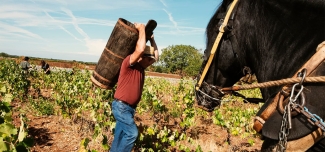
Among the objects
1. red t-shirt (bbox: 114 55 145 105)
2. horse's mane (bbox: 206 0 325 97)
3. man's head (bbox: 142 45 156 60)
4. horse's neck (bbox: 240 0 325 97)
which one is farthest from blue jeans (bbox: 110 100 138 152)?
horse's neck (bbox: 240 0 325 97)

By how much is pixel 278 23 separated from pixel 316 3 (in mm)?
297

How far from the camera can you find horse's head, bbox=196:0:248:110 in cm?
230

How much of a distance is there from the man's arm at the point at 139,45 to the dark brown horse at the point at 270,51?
96cm

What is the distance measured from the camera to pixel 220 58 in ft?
8.07

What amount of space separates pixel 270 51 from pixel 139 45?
1.83 meters

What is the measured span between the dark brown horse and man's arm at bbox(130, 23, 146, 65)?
0.96 m

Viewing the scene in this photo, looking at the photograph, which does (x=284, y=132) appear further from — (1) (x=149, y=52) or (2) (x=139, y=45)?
(1) (x=149, y=52)

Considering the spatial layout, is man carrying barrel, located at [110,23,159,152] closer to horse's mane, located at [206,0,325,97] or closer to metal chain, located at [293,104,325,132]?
horse's mane, located at [206,0,325,97]

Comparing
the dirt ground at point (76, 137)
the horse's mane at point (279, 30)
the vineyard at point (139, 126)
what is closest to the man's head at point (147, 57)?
the vineyard at point (139, 126)

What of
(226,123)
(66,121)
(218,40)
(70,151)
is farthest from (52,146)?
(218,40)

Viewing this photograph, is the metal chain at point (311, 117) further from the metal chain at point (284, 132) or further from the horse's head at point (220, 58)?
the horse's head at point (220, 58)

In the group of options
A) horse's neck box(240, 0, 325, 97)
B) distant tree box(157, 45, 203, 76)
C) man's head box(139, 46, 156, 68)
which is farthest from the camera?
distant tree box(157, 45, 203, 76)

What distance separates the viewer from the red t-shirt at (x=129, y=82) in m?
3.65

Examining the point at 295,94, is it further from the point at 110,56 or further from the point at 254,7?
the point at 110,56
